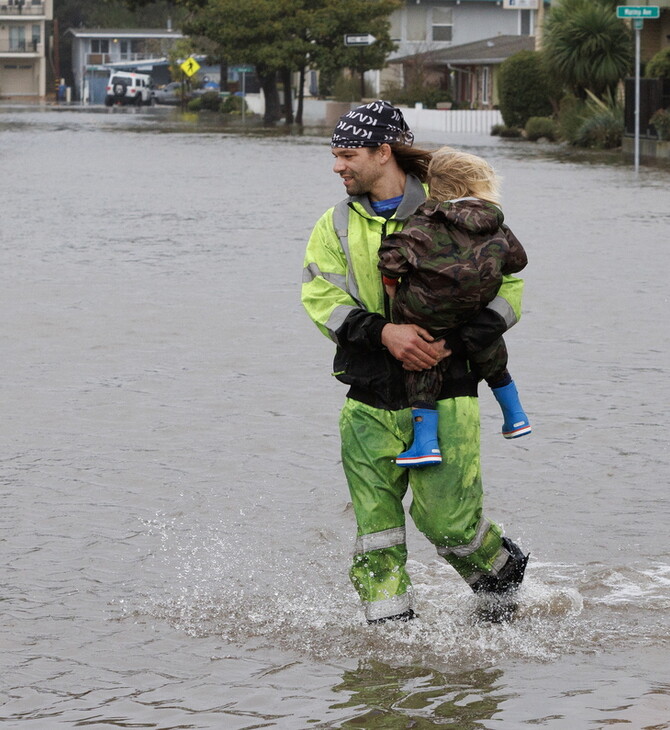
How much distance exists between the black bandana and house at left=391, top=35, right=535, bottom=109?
60.3 m

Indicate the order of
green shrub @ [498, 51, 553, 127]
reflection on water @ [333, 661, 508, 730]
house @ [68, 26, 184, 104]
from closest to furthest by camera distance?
reflection on water @ [333, 661, 508, 730]
green shrub @ [498, 51, 553, 127]
house @ [68, 26, 184, 104]

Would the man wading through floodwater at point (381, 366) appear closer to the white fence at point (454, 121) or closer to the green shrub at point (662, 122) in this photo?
the green shrub at point (662, 122)

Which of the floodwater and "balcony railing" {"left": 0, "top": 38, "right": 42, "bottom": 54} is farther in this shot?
"balcony railing" {"left": 0, "top": 38, "right": 42, "bottom": 54}

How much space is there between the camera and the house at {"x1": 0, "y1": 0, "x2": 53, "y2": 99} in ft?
409

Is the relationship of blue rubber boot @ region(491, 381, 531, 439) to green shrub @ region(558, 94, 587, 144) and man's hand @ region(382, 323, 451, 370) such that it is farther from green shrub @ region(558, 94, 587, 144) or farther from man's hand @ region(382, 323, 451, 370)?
green shrub @ region(558, 94, 587, 144)

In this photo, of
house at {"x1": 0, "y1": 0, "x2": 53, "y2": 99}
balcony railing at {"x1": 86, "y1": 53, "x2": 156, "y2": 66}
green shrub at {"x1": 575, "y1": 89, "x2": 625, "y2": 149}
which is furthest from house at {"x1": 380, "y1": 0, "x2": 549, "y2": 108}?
house at {"x1": 0, "y1": 0, "x2": 53, "y2": 99}

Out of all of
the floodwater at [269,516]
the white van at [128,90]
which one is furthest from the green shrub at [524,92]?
the white van at [128,90]

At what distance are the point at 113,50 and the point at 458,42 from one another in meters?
50.8

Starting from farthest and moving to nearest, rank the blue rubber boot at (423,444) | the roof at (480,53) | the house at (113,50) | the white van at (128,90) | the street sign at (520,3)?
the house at (113,50) → the white van at (128,90) → the roof at (480,53) → the street sign at (520,3) → the blue rubber boot at (423,444)

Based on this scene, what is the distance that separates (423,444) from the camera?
15.5 feet

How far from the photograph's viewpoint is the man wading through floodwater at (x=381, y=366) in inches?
189

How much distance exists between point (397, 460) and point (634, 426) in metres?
4.11

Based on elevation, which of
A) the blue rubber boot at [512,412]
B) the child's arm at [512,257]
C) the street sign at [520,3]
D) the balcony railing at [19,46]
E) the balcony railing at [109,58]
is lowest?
the blue rubber boot at [512,412]

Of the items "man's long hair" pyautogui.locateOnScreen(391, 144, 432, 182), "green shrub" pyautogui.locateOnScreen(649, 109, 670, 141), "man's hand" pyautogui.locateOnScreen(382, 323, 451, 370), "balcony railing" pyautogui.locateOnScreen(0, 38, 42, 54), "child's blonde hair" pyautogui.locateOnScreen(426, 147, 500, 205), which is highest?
"balcony railing" pyautogui.locateOnScreen(0, 38, 42, 54)
